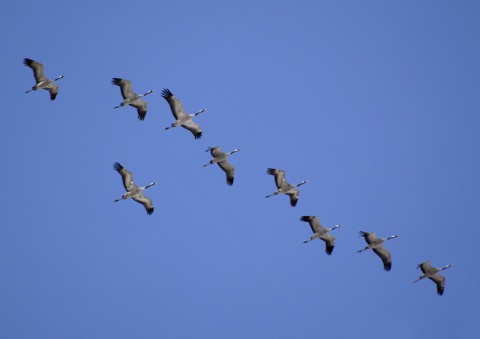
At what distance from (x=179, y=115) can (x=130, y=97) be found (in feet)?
9.78

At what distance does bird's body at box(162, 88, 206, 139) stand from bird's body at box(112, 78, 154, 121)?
6.37ft

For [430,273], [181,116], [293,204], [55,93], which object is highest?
[55,93]

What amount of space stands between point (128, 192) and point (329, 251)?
→ 12276 millimetres

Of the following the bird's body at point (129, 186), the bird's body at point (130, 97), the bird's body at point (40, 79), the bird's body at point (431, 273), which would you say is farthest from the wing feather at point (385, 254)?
the bird's body at point (40, 79)

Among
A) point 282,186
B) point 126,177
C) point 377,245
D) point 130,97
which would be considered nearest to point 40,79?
point 130,97

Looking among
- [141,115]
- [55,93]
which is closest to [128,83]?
[141,115]

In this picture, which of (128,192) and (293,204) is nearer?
(128,192)

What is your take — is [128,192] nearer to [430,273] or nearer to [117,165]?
[117,165]

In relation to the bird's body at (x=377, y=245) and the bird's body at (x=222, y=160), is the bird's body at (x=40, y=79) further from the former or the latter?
the bird's body at (x=377, y=245)

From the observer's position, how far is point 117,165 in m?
45.0

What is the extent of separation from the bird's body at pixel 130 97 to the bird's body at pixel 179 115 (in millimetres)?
1941

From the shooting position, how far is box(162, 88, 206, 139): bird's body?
45875mm

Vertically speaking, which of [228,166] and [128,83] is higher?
[128,83]

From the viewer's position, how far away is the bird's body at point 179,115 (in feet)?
151
